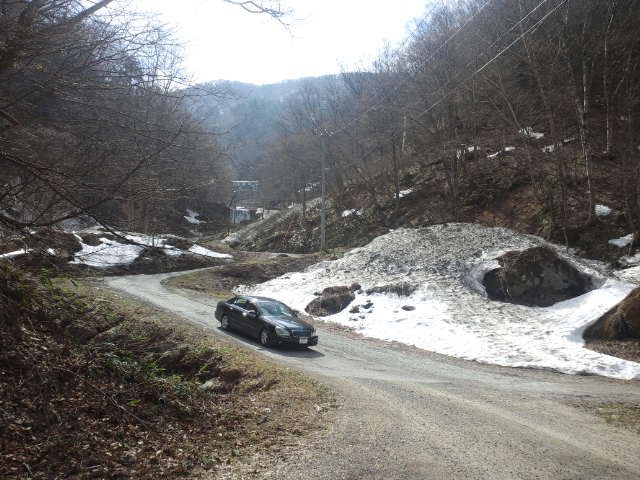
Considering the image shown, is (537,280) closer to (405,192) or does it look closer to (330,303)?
(330,303)

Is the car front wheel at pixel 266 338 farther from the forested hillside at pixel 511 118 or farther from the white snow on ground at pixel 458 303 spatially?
the forested hillside at pixel 511 118

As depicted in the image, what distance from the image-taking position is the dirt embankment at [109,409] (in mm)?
4582

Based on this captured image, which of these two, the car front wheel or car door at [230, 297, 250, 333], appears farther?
car door at [230, 297, 250, 333]

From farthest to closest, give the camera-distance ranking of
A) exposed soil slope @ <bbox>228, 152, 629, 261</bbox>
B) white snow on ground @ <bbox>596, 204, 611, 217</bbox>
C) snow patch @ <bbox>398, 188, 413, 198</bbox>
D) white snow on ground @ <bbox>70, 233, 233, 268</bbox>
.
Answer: snow patch @ <bbox>398, 188, 413, 198</bbox>
exposed soil slope @ <bbox>228, 152, 629, 261</bbox>
white snow on ground @ <bbox>596, 204, 611, 217</bbox>
white snow on ground @ <bbox>70, 233, 233, 268</bbox>

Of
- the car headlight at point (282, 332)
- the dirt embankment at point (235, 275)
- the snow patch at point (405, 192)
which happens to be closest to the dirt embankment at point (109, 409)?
the car headlight at point (282, 332)

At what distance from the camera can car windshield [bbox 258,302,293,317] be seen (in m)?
15.2

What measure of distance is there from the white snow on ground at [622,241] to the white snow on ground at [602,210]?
2057 millimetres

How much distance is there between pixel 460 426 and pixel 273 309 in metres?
9.30

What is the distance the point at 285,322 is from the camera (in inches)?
569

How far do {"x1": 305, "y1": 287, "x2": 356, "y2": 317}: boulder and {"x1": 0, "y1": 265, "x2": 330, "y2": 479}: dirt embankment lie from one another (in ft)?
36.6

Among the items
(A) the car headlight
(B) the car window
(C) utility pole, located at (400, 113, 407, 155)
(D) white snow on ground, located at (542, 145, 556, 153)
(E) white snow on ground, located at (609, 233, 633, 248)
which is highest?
(C) utility pole, located at (400, 113, 407, 155)

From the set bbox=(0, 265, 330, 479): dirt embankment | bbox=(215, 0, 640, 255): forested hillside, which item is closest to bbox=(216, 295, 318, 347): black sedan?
bbox=(0, 265, 330, 479): dirt embankment

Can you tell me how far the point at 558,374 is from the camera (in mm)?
11867

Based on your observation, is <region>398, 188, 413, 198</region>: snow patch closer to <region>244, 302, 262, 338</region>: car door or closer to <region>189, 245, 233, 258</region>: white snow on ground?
<region>189, 245, 233, 258</region>: white snow on ground
